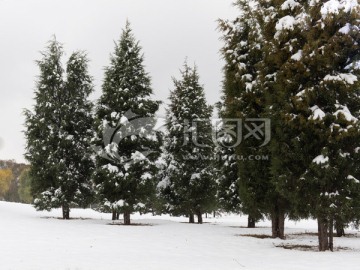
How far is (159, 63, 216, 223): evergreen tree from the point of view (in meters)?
28.5

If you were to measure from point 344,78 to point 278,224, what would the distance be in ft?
28.3

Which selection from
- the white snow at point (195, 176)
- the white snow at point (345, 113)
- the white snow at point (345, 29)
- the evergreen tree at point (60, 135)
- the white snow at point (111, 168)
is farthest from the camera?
the white snow at point (195, 176)

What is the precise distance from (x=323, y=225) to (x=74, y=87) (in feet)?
64.7

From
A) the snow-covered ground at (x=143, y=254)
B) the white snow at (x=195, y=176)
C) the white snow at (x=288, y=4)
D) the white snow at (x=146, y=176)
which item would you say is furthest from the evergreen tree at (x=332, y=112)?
the white snow at (x=195, y=176)

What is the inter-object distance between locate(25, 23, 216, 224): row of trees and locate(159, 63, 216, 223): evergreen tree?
0.24 ft

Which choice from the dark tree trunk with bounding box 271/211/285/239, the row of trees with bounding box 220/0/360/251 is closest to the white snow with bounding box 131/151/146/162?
the dark tree trunk with bounding box 271/211/285/239

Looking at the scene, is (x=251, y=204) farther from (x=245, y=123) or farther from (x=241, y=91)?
(x=241, y=91)

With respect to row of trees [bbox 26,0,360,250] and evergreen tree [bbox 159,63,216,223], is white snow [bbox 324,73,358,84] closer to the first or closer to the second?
row of trees [bbox 26,0,360,250]

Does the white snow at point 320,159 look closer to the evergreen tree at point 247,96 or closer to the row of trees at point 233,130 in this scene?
the row of trees at point 233,130

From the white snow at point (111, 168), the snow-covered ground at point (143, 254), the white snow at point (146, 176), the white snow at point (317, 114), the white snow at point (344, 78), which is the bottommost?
the snow-covered ground at point (143, 254)

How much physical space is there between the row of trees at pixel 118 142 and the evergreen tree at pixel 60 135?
67 mm

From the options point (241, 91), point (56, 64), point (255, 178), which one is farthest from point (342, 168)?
point (56, 64)

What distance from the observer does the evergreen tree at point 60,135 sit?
25.9 meters

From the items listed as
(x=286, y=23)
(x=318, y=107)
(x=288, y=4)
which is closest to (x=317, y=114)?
(x=318, y=107)
